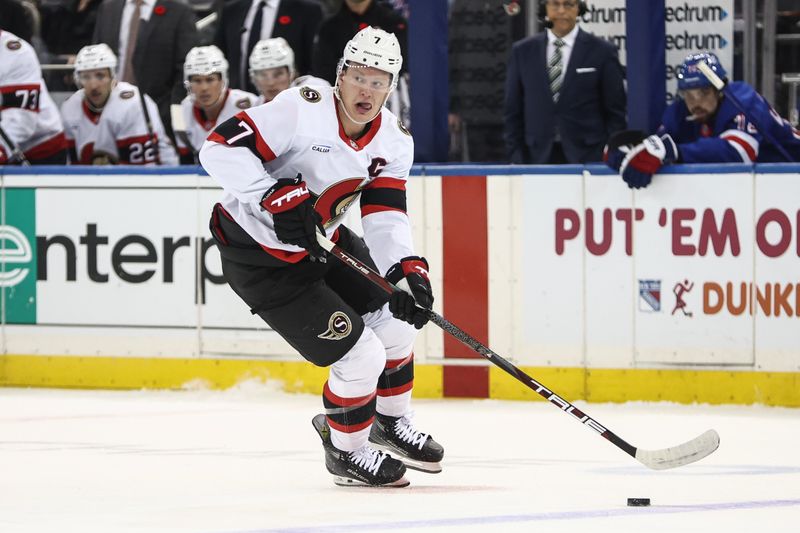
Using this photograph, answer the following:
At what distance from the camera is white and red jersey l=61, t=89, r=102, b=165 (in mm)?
8016

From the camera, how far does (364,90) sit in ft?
15.6

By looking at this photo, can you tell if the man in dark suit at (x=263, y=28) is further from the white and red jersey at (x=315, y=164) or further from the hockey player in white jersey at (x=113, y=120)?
the white and red jersey at (x=315, y=164)

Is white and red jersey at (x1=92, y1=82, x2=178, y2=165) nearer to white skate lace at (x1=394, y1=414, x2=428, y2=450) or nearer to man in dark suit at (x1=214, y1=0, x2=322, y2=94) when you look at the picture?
man in dark suit at (x1=214, y1=0, x2=322, y2=94)

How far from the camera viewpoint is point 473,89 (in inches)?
328

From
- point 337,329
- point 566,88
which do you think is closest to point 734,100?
point 566,88

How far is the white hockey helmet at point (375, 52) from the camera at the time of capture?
4762 mm

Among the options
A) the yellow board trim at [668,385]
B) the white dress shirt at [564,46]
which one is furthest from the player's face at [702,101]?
the yellow board trim at [668,385]

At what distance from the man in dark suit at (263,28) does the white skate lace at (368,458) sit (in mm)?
3504

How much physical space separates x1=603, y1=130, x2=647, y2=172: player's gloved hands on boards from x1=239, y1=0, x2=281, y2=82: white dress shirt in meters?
2.16

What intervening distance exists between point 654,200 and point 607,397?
867 mm

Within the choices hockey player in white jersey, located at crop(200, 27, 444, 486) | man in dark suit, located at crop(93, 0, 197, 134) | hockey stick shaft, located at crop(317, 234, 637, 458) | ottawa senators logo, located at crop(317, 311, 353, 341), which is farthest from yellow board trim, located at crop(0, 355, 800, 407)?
ottawa senators logo, located at crop(317, 311, 353, 341)

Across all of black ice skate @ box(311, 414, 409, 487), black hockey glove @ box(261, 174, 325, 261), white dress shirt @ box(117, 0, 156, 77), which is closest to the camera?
black hockey glove @ box(261, 174, 325, 261)

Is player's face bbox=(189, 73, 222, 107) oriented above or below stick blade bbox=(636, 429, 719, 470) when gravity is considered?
above

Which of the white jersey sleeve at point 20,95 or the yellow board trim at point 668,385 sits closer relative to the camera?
the yellow board trim at point 668,385
